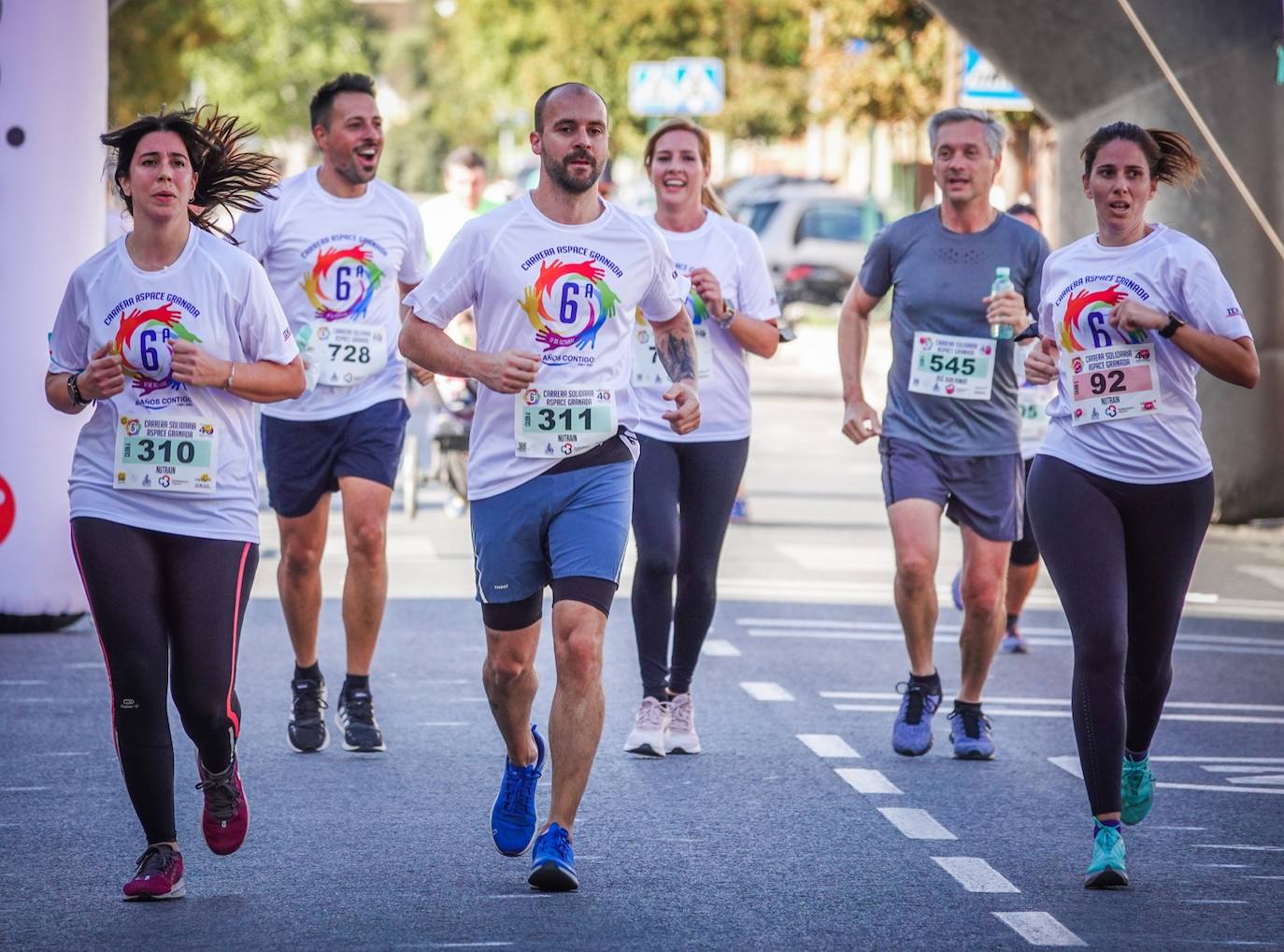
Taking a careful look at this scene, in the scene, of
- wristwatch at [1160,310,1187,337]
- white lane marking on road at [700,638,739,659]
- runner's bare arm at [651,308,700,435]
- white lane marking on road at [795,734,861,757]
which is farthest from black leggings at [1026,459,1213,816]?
white lane marking on road at [700,638,739,659]

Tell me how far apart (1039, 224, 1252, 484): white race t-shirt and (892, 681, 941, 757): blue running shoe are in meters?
1.91

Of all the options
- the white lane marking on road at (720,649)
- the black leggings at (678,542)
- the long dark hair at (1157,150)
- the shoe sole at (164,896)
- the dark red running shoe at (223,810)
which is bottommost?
the white lane marking on road at (720,649)

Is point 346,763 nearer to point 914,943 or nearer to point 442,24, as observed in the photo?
point 914,943

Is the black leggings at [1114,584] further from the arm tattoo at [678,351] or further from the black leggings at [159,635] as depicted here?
the black leggings at [159,635]

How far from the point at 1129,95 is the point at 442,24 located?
109 metres

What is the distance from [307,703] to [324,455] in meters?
0.87

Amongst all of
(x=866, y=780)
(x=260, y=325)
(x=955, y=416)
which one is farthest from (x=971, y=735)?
(x=260, y=325)

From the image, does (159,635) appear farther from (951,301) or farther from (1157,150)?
(951,301)

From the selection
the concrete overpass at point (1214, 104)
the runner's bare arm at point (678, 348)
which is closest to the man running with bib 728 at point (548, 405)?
the runner's bare arm at point (678, 348)

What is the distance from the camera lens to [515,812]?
267 inches

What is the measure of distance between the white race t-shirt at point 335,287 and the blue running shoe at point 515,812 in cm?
234

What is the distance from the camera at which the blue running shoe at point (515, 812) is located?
22.2 feet

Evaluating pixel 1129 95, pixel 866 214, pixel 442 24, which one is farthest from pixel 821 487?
pixel 442 24

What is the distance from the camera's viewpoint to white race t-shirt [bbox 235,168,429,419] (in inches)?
346
